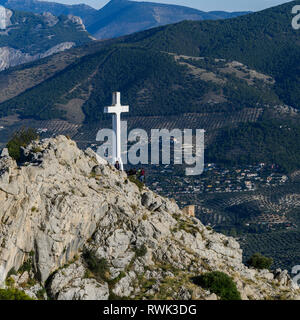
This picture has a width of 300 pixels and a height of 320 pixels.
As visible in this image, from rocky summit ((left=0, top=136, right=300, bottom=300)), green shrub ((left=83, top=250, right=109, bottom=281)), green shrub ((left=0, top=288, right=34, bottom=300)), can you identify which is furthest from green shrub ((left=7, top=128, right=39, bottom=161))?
green shrub ((left=0, top=288, right=34, bottom=300))

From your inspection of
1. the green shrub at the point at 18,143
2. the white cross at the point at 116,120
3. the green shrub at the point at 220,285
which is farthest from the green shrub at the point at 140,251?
the white cross at the point at 116,120

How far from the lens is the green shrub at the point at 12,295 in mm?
33531

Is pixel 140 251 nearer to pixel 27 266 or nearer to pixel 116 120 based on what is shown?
pixel 27 266

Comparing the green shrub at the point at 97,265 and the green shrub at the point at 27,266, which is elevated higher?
the green shrub at the point at 27,266

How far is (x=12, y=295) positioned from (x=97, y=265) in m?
6.21

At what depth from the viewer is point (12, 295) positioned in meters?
34.0

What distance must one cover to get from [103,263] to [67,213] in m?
3.29

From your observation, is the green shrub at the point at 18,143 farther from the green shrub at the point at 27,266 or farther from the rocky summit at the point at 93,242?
the green shrub at the point at 27,266

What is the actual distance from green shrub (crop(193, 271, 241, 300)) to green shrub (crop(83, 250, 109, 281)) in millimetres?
5007

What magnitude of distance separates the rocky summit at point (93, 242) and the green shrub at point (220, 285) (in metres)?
0.47

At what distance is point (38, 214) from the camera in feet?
125

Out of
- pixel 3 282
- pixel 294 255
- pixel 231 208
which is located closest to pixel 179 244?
pixel 3 282
